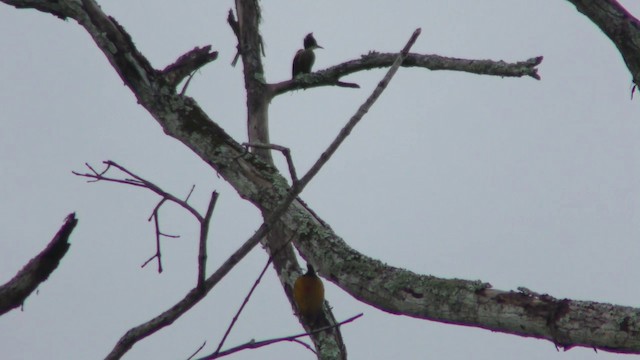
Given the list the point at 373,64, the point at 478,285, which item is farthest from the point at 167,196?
the point at 373,64

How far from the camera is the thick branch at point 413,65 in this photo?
4.35 metres

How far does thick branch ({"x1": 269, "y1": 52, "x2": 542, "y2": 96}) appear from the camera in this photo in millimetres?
4348

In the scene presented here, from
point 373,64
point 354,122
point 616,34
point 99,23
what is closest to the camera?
point 354,122

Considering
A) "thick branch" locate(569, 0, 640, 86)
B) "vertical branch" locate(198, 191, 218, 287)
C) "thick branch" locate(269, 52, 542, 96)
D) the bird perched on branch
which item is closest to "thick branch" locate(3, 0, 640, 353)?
"vertical branch" locate(198, 191, 218, 287)

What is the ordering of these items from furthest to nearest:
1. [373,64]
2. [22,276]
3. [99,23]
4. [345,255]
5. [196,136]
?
1. [373,64]
2. [99,23]
3. [196,136]
4. [345,255]
5. [22,276]

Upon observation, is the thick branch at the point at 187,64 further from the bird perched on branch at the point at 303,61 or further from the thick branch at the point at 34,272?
the bird perched on branch at the point at 303,61

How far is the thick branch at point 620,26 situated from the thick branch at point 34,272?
2362mm

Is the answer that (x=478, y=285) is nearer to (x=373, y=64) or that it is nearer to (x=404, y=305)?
(x=404, y=305)

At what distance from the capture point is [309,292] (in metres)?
3.65

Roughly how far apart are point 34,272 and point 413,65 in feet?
11.0

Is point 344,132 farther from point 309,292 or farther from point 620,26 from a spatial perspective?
point 620,26

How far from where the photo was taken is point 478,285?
8.95ft

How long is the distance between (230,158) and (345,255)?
833mm

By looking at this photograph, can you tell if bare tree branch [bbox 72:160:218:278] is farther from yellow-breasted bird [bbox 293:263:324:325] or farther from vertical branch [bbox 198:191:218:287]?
yellow-breasted bird [bbox 293:263:324:325]
